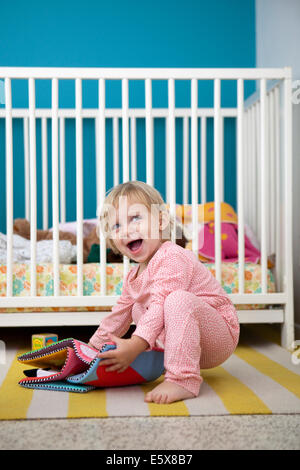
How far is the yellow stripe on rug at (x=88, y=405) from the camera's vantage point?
97cm

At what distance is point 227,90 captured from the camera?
273cm

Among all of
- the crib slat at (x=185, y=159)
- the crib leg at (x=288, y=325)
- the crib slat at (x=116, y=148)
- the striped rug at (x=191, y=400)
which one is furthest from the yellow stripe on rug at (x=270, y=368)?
the crib slat at (x=116, y=148)

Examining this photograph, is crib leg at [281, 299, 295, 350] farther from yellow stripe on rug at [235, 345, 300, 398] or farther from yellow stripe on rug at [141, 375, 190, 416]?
yellow stripe on rug at [141, 375, 190, 416]

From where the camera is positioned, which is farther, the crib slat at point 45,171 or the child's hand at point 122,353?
the crib slat at point 45,171

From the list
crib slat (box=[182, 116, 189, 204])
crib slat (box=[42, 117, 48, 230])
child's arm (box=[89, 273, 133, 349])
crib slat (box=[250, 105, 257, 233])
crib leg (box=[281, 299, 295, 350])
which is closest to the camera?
child's arm (box=[89, 273, 133, 349])

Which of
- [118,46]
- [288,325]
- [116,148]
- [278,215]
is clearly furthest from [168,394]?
[118,46]

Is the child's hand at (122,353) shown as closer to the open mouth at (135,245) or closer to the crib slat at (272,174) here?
the open mouth at (135,245)

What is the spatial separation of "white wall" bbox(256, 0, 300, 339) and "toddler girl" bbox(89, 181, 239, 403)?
838 mm

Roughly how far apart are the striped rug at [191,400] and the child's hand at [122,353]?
8 centimetres

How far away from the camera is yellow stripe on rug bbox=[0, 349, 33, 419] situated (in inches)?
38.5

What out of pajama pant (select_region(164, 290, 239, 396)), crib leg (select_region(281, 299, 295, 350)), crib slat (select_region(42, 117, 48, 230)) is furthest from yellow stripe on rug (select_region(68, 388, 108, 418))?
crib slat (select_region(42, 117, 48, 230))

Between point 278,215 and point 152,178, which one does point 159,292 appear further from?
point 278,215

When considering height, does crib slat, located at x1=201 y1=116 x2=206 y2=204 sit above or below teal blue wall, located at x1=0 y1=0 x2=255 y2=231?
below

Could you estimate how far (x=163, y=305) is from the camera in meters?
1.11
